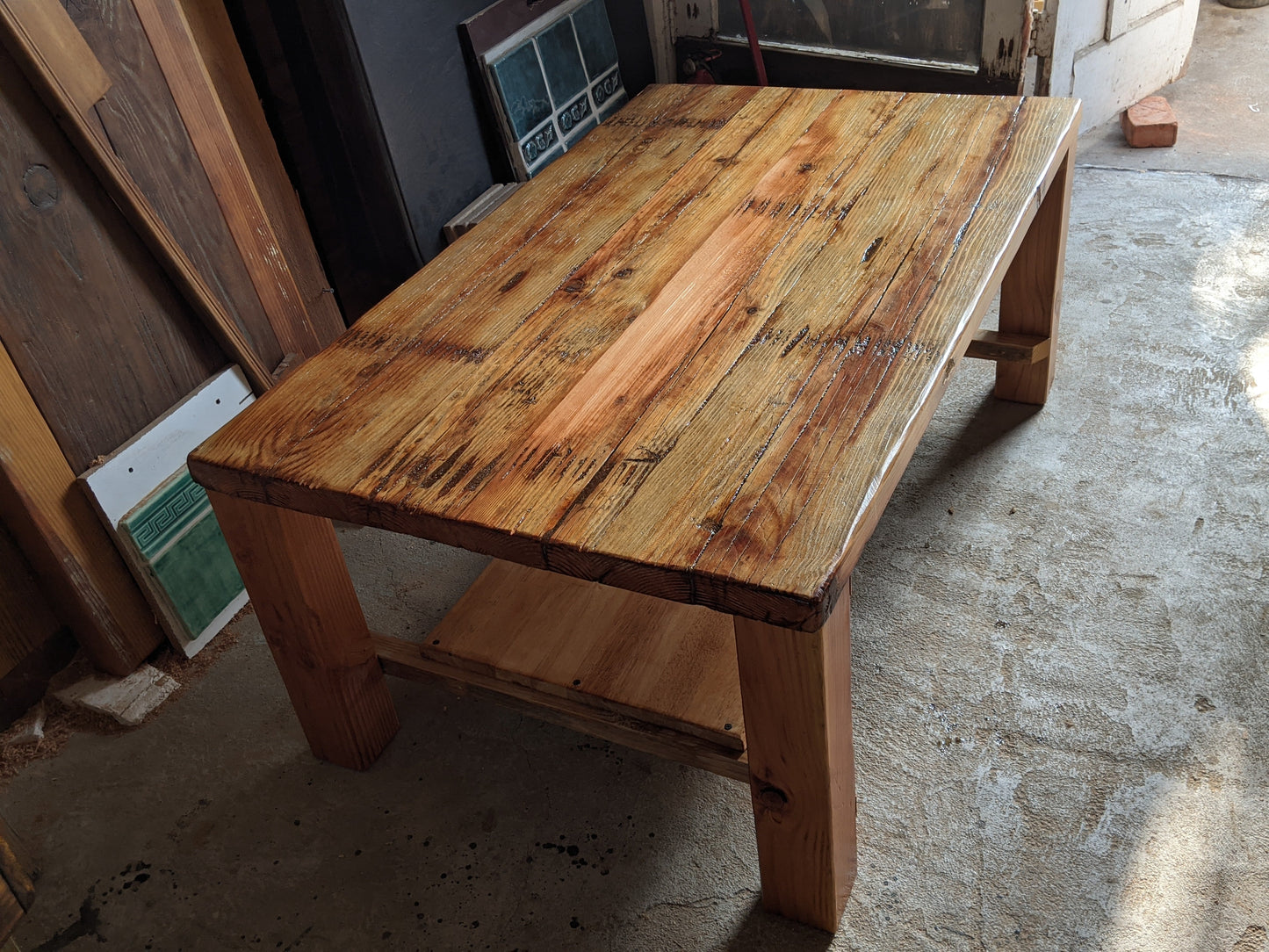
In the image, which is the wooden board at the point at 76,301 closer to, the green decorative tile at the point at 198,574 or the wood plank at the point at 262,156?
the green decorative tile at the point at 198,574

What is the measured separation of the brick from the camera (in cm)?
335

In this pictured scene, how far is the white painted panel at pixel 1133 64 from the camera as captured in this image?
3377 mm

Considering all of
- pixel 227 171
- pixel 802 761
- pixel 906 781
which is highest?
pixel 227 171

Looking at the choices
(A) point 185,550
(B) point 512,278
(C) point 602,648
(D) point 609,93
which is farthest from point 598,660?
(D) point 609,93

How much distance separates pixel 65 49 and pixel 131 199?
0.25m

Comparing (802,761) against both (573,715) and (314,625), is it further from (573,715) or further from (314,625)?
(314,625)

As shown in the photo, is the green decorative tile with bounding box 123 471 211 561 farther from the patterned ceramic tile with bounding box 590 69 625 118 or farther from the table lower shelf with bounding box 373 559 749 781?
the patterned ceramic tile with bounding box 590 69 625 118

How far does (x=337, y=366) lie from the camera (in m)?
1.57

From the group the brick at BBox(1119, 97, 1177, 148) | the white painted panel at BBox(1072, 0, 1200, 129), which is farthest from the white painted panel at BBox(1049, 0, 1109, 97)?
the brick at BBox(1119, 97, 1177, 148)

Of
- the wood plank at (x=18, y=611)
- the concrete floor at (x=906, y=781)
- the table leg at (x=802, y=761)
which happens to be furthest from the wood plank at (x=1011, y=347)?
the wood plank at (x=18, y=611)

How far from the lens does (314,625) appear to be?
1.59m

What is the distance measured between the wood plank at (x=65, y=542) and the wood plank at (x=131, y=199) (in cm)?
33

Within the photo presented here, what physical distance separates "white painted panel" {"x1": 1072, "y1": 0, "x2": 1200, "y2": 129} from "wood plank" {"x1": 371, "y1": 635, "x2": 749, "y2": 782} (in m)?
2.75

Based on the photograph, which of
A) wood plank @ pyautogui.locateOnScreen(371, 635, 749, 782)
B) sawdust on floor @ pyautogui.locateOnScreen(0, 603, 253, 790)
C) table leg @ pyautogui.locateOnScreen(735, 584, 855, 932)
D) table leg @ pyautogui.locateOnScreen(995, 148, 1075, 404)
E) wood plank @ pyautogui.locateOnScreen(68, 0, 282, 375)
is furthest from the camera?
table leg @ pyautogui.locateOnScreen(995, 148, 1075, 404)
